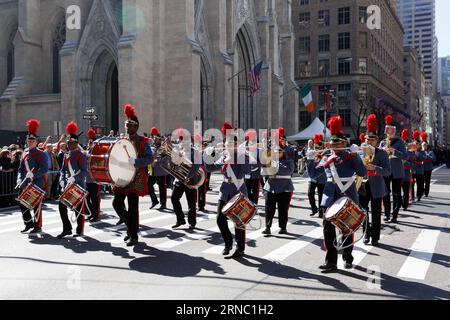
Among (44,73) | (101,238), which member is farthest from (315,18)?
(101,238)

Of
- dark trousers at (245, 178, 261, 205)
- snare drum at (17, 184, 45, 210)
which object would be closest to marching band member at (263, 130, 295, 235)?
dark trousers at (245, 178, 261, 205)

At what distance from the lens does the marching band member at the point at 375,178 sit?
8789mm

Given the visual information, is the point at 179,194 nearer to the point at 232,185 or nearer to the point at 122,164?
the point at 122,164

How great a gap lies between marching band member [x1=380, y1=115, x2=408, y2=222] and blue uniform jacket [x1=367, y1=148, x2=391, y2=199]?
1.81 meters

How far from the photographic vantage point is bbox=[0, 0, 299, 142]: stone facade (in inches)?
1183

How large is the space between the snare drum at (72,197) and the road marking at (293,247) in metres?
3.96

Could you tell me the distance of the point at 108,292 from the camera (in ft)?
19.2

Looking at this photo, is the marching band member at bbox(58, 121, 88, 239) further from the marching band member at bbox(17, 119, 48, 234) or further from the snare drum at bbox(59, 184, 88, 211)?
the marching band member at bbox(17, 119, 48, 234)

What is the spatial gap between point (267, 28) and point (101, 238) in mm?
37810

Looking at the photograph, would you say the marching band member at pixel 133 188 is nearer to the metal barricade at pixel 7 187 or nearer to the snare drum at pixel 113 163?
the snare drum at pixel 113 163

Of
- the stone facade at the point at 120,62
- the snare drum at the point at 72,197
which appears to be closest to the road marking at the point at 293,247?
the snare drum at the point at 72,197

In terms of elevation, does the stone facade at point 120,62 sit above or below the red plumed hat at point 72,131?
above
